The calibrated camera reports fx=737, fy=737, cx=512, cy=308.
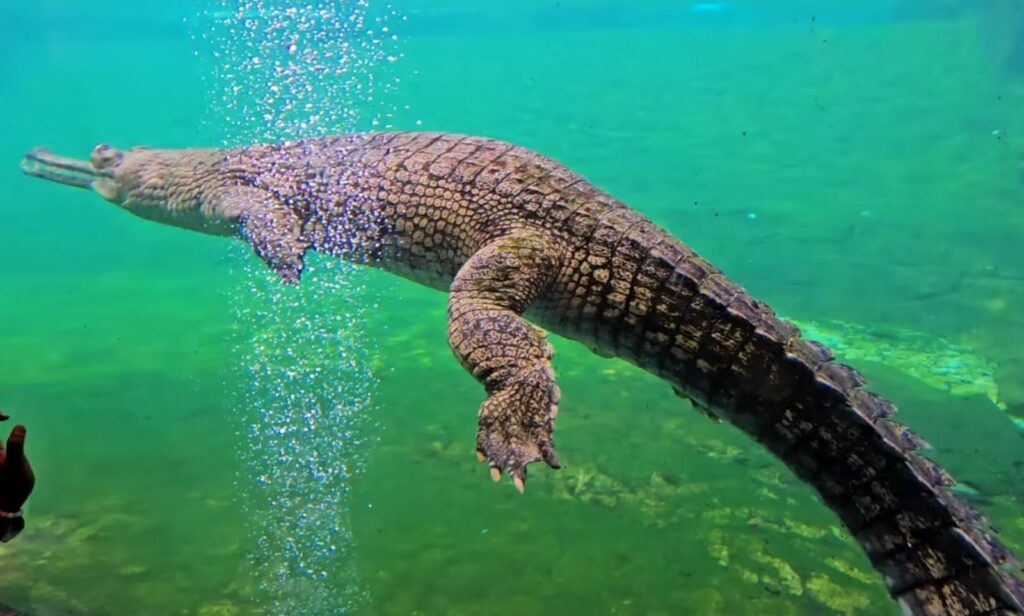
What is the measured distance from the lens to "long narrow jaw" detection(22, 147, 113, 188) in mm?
5977

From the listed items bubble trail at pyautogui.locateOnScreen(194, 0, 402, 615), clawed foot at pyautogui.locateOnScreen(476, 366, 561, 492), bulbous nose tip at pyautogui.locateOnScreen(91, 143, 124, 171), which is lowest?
bubble trail at pyautogui.locateOnScreen(194, 0, 402, 615)

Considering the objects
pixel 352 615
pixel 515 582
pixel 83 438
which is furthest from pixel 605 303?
pixel 83 438

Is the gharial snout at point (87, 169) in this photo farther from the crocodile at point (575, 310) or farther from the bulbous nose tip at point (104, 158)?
the crocodile at point (575, 310)

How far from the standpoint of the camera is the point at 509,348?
10.6 ft

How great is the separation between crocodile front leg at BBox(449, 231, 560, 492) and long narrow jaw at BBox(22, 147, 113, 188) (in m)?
3.94

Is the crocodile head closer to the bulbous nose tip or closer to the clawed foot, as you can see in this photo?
the bulbous nose tip

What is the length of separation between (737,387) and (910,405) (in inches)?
171

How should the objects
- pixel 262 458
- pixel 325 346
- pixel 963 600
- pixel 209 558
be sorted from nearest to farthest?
pixel 963 600 < pixel 209 558 < pixel 262 458 < pixel 325 346

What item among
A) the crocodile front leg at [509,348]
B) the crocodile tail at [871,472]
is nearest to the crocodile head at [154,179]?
the crocodile front leg at [509,348]

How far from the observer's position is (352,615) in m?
3.78

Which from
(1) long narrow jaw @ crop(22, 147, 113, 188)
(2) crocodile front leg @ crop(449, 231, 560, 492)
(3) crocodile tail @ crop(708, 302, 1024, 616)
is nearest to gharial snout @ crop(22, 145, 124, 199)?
(1) long narrow jaw @ crop(22, 147, 113, 188)

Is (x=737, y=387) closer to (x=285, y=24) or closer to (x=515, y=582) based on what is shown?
(x=515, y=582)

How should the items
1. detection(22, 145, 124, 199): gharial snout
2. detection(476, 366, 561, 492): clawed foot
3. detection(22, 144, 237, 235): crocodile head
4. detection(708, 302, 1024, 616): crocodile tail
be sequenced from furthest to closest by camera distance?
detection(22, 145, 124, 199): gharial snout
detection(22, 144, 237, 235): crocodile head
detection(476, 366, 561, 492): clawed foot
detection(708, 302, 1024, 616): crocodile tail

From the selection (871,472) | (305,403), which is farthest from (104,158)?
(871,472)
